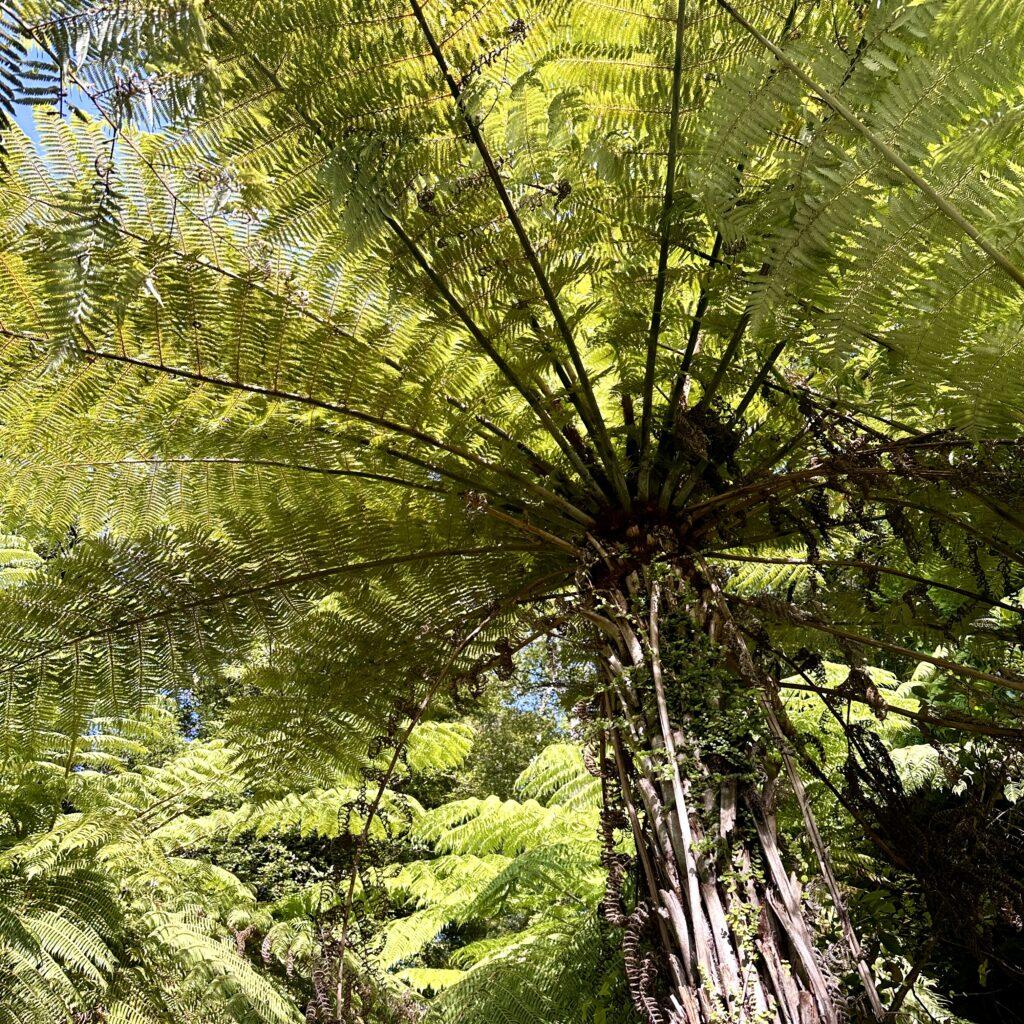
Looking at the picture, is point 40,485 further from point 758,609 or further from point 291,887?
point 291,887

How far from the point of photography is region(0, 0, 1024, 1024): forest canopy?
4.10 feet

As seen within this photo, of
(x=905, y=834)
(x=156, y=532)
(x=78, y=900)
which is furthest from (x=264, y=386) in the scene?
(x=78, y=900)

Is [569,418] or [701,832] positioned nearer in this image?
[701,832]

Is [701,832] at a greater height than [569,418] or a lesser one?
lesser

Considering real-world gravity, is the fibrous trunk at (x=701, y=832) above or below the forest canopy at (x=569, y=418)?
below

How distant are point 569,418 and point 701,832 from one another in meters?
0.94

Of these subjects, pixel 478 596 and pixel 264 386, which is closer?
pixel 264 386

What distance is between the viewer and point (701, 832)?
1.27 m

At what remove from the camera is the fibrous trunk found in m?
1.15

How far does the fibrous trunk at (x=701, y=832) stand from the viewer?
1152 millimetres

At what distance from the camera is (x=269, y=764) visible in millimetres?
2016

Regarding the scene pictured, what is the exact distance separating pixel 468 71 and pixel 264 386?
775mm

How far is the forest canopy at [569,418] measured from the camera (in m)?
1.25

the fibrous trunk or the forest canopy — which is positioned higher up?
the forest canopy
